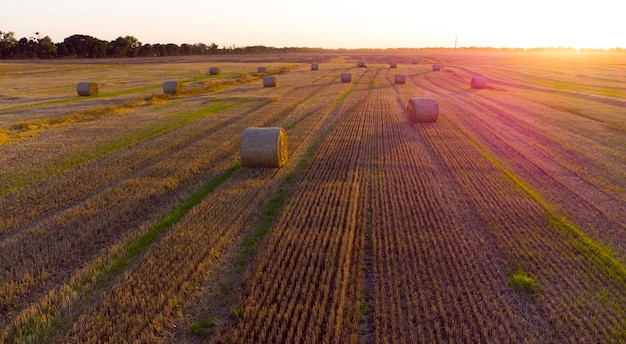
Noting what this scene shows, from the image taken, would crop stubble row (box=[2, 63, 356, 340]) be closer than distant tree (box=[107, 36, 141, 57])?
Yes

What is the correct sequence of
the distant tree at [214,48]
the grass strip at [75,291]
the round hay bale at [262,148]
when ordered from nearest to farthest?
the grass strip at [75,291], the round hay bale at [262,148], the distant tree at [214,48]

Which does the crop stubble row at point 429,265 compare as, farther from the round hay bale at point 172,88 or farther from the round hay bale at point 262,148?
the round hay bale at point 172,88

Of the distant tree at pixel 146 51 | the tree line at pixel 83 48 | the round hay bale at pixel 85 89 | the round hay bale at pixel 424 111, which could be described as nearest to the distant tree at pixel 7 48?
the tree line at pixel 83 48

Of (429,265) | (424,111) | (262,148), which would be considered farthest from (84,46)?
(429,265)

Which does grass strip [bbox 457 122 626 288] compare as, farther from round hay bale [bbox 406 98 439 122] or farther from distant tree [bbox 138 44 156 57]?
distant tree [bbox 138 44 156 57]

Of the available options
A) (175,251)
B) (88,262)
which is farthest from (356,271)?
(88,262)

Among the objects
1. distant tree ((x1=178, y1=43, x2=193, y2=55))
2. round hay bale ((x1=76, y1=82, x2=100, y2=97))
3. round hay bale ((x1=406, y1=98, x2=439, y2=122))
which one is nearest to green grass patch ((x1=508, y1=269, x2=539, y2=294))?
round hay bale ((x1=406, y1=98, x2=439, y2=122))

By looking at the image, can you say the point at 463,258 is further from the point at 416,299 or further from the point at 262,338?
the point at 262,338
